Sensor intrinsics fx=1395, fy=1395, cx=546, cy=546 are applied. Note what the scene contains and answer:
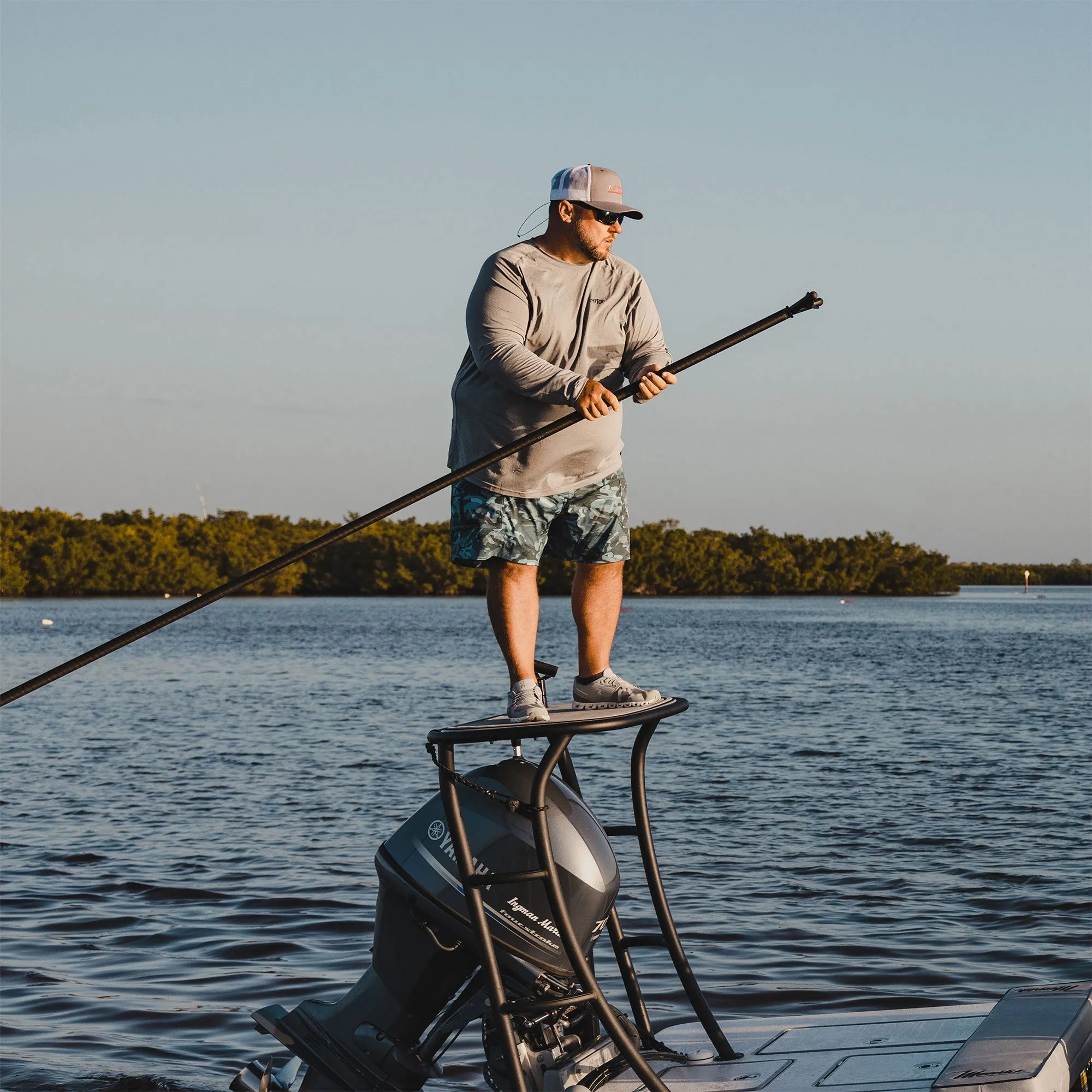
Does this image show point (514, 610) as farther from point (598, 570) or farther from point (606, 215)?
point (606, 215)

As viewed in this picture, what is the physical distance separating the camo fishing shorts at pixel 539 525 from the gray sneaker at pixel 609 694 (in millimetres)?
410

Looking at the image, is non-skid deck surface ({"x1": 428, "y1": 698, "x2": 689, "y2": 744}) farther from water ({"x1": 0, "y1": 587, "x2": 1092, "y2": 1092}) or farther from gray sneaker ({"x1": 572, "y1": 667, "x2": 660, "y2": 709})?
water ({"x1": 0, "y1": 587, "x2": 1092, "y2": 1092})

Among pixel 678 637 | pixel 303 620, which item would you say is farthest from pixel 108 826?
pixel 303 620

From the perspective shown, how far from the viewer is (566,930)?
3.93 m

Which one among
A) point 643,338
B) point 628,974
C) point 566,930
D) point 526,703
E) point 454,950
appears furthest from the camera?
point 628,974

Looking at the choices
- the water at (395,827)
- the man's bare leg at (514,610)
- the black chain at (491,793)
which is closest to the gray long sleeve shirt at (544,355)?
the man's bare leg at (514,610)

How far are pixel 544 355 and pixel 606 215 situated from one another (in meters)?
0.48

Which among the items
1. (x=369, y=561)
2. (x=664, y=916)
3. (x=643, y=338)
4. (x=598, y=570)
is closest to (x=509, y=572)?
(x=598, y=570)

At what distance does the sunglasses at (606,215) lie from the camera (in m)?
4.33

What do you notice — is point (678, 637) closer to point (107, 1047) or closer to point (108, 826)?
point (108, 826)

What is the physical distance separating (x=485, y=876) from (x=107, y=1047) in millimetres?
3816

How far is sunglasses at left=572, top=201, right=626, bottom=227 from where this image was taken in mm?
4328

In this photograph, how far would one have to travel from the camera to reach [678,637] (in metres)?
72.6

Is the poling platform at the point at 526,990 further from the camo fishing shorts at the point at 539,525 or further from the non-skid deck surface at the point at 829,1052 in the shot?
the camo fishing shorts at the point at 539,525
